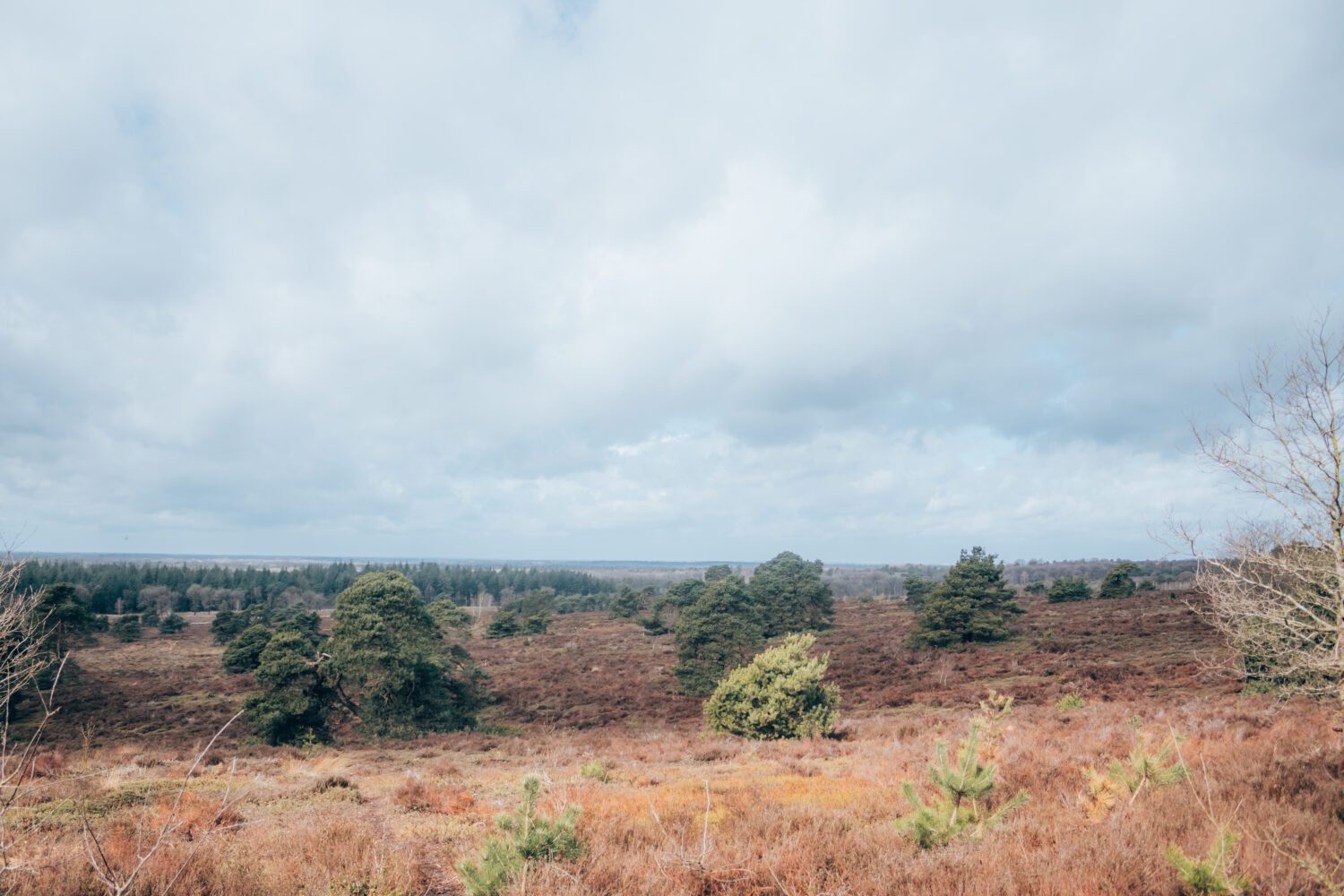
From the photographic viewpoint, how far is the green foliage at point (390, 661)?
71.4ft

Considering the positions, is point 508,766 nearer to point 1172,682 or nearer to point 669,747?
point 669,747

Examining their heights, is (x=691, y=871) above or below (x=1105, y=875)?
below

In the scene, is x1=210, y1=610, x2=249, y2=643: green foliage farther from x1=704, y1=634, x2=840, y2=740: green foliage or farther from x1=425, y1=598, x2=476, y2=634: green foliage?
x1=704, y1=634, x2=840, y2=740: green foliage

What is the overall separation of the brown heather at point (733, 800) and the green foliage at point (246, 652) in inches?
473

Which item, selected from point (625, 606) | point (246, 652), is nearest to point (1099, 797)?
point (246, 652)

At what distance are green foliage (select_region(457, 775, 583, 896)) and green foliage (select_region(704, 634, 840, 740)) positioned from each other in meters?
13.5

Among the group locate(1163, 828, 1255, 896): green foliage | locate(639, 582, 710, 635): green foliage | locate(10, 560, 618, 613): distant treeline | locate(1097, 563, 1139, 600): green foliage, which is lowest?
locate(10, 560, 618, 613): distant treeline

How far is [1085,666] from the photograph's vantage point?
26391mm

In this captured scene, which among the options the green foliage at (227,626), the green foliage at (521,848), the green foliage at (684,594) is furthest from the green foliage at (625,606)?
the green foliage at (521,848)

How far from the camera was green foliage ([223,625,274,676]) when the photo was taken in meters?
38.4

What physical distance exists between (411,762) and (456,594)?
11764 cm

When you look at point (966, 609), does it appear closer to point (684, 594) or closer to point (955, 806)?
point (684, 594)

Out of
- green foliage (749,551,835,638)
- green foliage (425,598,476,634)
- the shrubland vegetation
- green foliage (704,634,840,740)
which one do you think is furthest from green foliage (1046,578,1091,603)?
green foliage (425,598,476,634)

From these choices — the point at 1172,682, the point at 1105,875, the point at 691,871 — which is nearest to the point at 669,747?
the point at 691,871
